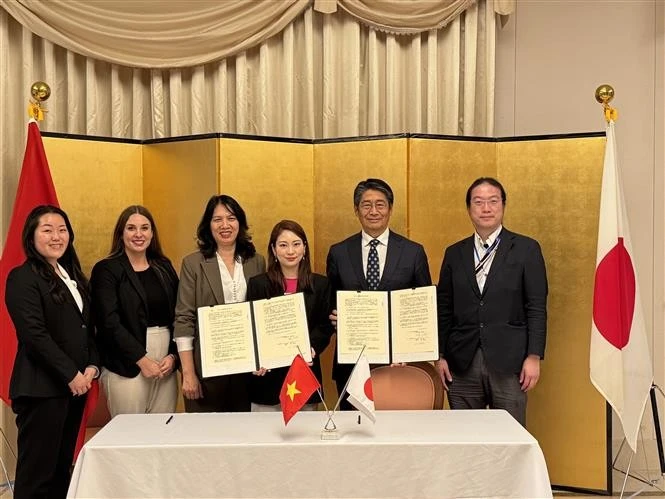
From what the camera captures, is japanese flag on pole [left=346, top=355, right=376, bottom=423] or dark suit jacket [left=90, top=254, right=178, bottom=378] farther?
dark suit jacket [left=90, top=254, right=178, bottom=378]

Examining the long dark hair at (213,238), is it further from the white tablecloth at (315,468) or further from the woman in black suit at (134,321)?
the white tablecloth at (315,468)

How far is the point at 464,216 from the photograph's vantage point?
16.7ft

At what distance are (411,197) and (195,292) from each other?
1.41 metres

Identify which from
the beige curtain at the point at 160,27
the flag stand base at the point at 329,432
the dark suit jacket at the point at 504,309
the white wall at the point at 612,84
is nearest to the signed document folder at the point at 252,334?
the flag stand base at the point at 329,432

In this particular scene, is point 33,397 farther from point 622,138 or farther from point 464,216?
point 622,138

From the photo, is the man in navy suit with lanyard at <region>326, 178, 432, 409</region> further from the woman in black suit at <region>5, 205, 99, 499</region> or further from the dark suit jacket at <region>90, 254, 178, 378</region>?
the woman in black suit at <region>5, 205, 99, 499</region>

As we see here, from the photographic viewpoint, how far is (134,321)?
416 cm

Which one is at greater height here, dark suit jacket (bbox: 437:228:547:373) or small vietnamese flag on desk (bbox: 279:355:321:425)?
dark suit jacket (bbox: 437:228:547:373)

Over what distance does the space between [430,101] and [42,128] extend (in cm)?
248

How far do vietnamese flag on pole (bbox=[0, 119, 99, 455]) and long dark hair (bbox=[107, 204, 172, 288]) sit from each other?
67 centimetres

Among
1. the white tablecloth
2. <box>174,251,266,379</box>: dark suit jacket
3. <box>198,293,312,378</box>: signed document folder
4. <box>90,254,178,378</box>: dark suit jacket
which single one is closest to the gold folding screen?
<box>174,251,266,379</box>: dark suit jacket

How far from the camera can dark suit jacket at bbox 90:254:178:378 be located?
4113 millimetres

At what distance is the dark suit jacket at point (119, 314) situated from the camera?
162 inches

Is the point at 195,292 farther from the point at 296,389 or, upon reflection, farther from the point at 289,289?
the point at 296,389
